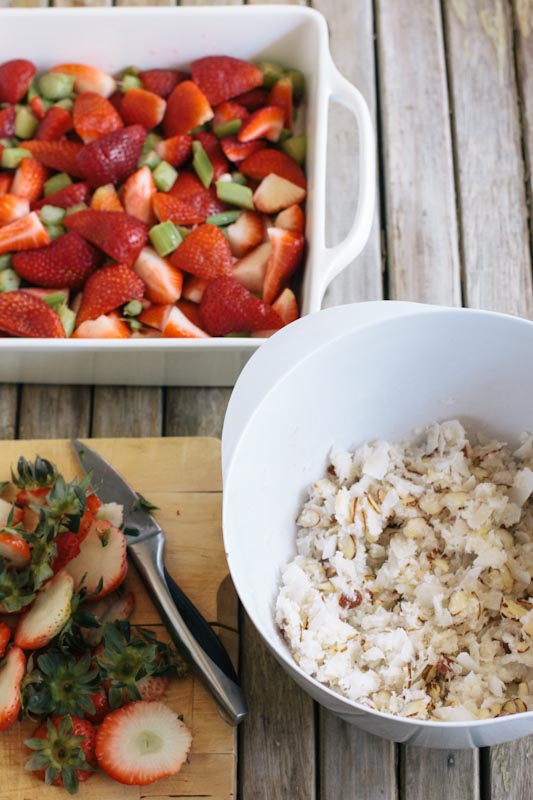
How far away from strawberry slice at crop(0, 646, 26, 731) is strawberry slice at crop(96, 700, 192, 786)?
86 millimetres

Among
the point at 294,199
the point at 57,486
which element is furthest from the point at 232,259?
the point at 57,486

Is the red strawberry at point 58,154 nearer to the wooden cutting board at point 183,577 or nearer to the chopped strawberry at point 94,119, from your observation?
the chopped strawberry at point 94,119

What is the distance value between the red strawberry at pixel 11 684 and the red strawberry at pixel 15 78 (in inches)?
29.6

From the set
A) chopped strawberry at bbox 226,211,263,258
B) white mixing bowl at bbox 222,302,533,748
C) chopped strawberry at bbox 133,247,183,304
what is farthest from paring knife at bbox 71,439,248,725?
chopped strawberry at bbox 226,211,263,258

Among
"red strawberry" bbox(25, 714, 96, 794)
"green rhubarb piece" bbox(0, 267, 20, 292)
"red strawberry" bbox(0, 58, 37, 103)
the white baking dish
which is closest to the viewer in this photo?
"red strawberry" bbox(25, 714, 96, 794)

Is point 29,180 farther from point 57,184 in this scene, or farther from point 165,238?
point 165,238

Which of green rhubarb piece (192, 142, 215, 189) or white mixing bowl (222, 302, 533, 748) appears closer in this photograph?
white mixing bowl (222, 302, 533, 748)

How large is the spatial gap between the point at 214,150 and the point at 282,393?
538 mm

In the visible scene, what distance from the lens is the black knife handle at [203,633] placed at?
960mm

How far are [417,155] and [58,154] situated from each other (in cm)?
50

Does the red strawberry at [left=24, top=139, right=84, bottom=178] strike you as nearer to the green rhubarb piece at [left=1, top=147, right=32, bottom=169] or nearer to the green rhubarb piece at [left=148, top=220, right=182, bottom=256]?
the green rhubarb piece at [left=1, top=147, right=32, bottom=169]

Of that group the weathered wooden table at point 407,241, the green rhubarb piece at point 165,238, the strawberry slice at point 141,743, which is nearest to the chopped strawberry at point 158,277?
the green rhubarb piece at point 165,238

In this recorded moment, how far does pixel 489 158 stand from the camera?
1.32 m

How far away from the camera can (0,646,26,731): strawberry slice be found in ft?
2.93
